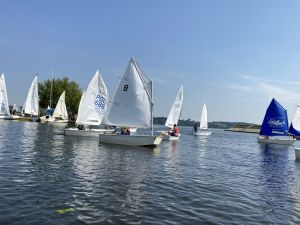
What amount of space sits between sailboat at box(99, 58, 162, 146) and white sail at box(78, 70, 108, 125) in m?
10.3

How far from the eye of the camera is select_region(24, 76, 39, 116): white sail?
364ft

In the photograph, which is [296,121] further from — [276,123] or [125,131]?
[125,131]

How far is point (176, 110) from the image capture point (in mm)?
74312

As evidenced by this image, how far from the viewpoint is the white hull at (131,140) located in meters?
41.0

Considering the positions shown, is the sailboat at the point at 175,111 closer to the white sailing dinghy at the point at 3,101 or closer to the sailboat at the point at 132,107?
the sailboat at the point at 132,107

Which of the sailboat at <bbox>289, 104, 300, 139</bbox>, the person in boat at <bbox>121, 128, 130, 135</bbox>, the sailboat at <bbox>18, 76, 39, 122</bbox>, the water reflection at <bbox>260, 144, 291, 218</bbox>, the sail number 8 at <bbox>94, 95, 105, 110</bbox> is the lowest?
the water reflection at <bbox>260, 144, 291, 218</bbox>

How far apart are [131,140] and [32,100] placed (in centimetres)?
8078

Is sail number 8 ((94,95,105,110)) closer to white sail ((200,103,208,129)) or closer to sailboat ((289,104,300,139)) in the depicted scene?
sailboat ((289,104,300,139))

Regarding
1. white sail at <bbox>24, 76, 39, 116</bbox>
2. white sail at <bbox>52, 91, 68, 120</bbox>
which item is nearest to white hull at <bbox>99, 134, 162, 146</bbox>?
white sail at <bbox>24, 76, 39, 116</bbox>

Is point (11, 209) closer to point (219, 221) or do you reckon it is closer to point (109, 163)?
point (219, 221)

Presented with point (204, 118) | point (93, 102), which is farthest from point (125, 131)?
point (204, 118)

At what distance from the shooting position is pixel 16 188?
16438 millimetres

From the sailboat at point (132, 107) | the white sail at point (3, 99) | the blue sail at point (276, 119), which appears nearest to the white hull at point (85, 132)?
the sailboat at point (132, 107)

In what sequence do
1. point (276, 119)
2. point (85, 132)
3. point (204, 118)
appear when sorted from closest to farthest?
point (85, 132), point (276, 119), point (204, 118)
